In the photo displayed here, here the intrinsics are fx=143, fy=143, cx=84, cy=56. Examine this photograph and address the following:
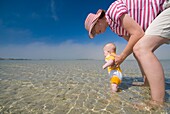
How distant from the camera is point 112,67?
3.57m

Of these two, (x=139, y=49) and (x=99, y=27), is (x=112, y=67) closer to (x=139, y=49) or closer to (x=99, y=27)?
(x=99, y=27)

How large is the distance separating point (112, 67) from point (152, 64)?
142cm

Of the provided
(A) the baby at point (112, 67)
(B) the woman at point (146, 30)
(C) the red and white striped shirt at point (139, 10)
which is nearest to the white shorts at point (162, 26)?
(B) the woman at point (146, 30)

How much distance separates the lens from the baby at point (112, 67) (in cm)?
334

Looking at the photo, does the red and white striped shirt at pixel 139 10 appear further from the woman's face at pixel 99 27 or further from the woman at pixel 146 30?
the woman's face at pixel 99 27

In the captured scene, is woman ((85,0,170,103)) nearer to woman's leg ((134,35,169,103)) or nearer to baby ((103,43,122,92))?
woman's leg ((134,35,169,103))

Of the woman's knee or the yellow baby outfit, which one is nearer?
the woman's knee

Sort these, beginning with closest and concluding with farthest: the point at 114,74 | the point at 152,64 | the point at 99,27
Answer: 1. the point at 152,64
2. the point at 99,27
3. the point at 114,74

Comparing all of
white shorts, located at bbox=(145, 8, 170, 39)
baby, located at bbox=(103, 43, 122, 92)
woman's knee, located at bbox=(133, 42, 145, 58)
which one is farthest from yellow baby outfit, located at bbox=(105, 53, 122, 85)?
white shorts, located at bbox=(145, 8, 170, 39)

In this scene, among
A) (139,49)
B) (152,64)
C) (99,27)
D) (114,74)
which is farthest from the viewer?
(114,74)

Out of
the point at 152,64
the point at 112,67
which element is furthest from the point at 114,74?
the point at 152,64

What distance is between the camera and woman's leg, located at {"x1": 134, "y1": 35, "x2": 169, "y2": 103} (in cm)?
217

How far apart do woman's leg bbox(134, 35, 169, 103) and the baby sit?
3.37ft

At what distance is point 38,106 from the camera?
241 cm
